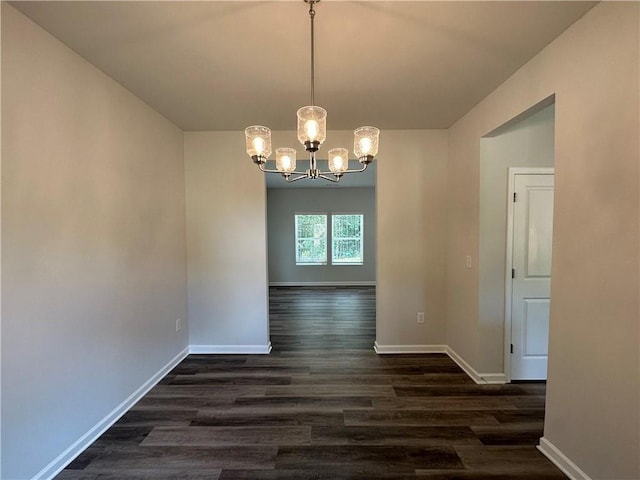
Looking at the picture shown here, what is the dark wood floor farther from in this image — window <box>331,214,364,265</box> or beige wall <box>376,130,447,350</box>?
window <box>331,214,364,265</box>

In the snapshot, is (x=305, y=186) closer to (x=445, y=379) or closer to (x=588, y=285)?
(x=445, y=379)

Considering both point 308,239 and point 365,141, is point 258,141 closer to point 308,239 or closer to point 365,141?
point 365,141

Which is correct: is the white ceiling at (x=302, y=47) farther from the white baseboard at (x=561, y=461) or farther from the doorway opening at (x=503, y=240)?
the white baseboard at (x=561, y=461)

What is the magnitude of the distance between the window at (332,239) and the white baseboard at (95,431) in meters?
5.33

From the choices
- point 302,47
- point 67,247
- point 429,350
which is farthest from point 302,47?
point 429,350

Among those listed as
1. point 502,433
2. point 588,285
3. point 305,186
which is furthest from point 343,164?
point 305,186

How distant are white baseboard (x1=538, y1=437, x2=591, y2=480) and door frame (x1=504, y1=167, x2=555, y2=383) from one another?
937 millimetres

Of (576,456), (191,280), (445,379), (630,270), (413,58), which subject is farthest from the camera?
(191,280)

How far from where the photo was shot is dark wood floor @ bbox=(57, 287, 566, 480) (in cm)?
181

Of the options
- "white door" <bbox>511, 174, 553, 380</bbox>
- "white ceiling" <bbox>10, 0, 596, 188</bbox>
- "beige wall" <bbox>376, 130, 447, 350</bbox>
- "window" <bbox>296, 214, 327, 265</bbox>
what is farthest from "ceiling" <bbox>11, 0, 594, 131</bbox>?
"window" <bbox>296, 214, 327, 265</bbox>

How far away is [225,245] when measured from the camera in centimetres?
349

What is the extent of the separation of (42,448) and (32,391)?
1.20ft

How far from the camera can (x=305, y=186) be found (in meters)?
7.89

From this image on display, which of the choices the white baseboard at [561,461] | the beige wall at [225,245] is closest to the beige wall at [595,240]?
the white baseboard at [561,461]
